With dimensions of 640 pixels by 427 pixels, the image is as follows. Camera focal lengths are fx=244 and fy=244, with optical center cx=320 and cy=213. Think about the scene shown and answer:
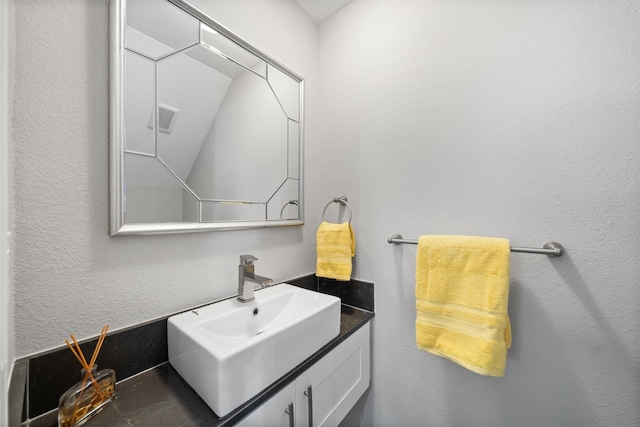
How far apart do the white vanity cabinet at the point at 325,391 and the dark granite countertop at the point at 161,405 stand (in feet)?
0.09

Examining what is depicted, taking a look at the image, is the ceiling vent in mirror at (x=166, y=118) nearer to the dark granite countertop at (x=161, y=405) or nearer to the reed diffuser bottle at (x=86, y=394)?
the reed diffuser bottle at (x=86, y=394)

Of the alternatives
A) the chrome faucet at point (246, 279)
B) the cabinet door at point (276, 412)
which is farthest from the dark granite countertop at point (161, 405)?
the chrome faucet at point (246, 279)

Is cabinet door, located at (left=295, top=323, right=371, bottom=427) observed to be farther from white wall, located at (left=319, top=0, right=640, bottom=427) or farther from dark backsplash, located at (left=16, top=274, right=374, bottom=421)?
dark backsplash, located at (left=16, top=274, right=374, bottom=421)

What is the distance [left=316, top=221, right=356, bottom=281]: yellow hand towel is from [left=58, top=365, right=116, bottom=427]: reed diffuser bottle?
796mm

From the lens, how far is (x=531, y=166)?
80 centimetres

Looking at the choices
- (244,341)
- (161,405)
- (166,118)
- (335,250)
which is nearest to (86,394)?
(161,405)

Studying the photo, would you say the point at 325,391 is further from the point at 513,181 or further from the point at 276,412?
the point at 513,181

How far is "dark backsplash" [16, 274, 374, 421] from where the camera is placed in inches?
21.9

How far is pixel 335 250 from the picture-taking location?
1.16m

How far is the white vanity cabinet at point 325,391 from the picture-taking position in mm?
654

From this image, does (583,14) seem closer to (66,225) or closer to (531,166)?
(531,166)

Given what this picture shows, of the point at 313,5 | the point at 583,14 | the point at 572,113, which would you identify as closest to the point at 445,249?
the point at 572,113

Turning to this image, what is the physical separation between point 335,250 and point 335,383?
1.70ft

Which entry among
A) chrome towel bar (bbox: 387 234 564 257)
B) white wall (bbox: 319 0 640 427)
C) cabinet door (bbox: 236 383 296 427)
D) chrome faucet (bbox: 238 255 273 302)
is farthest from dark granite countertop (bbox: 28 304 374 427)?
chrome towel bar (bbox: 387 234 564 257)
